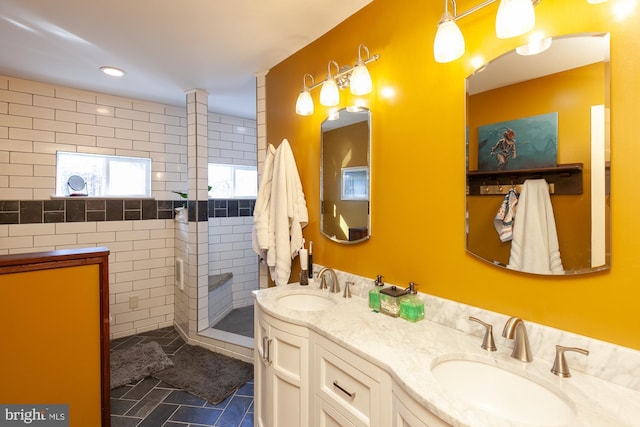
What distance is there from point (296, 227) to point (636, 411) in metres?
1.68

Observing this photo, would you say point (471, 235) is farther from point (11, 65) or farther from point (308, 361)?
point (11, 65)

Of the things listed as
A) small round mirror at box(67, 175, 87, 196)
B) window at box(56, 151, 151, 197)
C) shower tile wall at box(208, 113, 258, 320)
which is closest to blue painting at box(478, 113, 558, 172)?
shower tile wall at box(208, 113, 258, 320)

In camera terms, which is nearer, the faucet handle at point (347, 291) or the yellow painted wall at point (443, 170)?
the yellow painted wall at point (443, 170)

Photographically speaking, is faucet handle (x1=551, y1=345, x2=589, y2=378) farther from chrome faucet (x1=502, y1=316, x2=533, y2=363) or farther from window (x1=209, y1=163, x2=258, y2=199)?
window (x1=209, y1=163, x2=258, y2=199)

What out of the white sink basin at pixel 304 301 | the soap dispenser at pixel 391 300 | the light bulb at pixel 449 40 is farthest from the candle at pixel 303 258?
the light bulb at pixel 449 40

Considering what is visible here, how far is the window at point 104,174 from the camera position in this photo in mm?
2953

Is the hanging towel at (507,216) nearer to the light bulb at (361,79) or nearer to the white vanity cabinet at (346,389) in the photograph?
the white vanity cabinet at (346,389)

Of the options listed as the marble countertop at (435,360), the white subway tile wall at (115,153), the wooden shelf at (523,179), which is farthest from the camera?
the white subway tile wall at (115,153)

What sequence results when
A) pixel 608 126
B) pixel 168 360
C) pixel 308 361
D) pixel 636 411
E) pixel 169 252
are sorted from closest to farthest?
pixel 636 411 < pixel 608 126 < pixel 308 361 < pixel 168 360 < pixel 169 252

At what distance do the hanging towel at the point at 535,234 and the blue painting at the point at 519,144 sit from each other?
0.27 ft

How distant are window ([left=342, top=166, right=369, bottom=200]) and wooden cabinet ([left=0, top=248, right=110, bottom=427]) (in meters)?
1.39

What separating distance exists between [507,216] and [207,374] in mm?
2467

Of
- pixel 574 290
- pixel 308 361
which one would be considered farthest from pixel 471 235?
pixel 308 361

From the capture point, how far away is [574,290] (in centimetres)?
99
